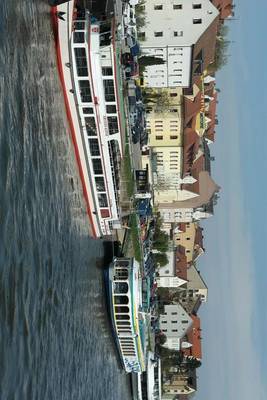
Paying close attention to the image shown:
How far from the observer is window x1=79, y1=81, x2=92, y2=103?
41.8 meters

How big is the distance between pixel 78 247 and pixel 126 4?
25.4m

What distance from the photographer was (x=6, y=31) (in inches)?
1116

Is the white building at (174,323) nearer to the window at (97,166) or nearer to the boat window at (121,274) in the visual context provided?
the boat window at (121,274)

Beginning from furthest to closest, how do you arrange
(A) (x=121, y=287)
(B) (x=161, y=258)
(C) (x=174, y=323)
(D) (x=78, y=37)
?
1. (C) (x=174, y=323)
2. (B) (x=161, y=258)
3. (A) (x=121, y=287)
4. (D) (x=78, y=37)

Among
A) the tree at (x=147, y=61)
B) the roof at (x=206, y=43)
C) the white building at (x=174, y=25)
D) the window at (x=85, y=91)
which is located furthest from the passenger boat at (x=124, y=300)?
the roof at (x=206, y=43)

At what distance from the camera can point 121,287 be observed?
54500 millimetres

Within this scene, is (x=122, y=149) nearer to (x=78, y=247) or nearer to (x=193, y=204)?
(x=78, y=247)

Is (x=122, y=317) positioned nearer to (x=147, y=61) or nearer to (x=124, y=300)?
(x=124, y=300)

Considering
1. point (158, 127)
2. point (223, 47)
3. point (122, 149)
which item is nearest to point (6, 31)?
point (122, 149)

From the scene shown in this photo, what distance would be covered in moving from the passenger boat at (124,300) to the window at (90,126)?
550 inches

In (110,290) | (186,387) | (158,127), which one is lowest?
(186,387)

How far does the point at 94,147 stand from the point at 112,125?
2045 mm

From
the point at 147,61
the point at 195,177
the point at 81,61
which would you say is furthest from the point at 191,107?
the point at 81,61

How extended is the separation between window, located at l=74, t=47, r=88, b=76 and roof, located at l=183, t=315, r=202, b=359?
283 feet
